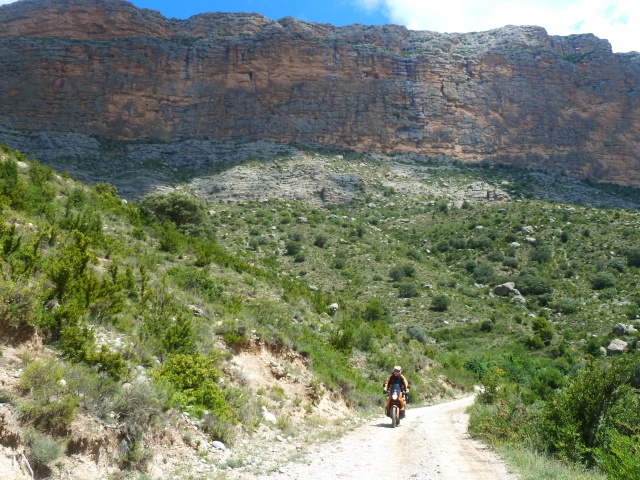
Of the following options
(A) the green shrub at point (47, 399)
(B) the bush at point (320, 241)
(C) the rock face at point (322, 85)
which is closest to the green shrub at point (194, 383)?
(A) the green shrub at point (47, 399)

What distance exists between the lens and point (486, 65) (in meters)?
69.7

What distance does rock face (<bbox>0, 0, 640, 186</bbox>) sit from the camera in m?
61.2

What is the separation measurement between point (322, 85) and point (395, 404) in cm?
6137

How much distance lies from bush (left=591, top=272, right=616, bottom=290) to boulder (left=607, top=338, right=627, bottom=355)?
804 cm

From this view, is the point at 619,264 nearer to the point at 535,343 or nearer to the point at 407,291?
the point at 535,343

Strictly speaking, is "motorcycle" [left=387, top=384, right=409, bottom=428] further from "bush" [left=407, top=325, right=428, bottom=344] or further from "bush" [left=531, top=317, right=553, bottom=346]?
"bush" [left=531, top=317, right=553, bottom=346]

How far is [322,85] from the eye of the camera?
66.5m

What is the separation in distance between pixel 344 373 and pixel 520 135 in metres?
62.3

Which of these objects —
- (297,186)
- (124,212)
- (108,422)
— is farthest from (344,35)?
(108,422)

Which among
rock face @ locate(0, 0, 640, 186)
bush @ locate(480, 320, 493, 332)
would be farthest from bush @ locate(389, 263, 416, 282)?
rock face @ locate(0, 0, 640, 186)

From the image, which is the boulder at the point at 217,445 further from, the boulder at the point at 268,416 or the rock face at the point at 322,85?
the rock face at the point at 322,85

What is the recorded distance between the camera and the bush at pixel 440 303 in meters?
29.5

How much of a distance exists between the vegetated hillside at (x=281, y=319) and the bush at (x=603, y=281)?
8.6 inches

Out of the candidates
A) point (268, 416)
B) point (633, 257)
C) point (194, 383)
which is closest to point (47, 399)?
point (194, 383)
